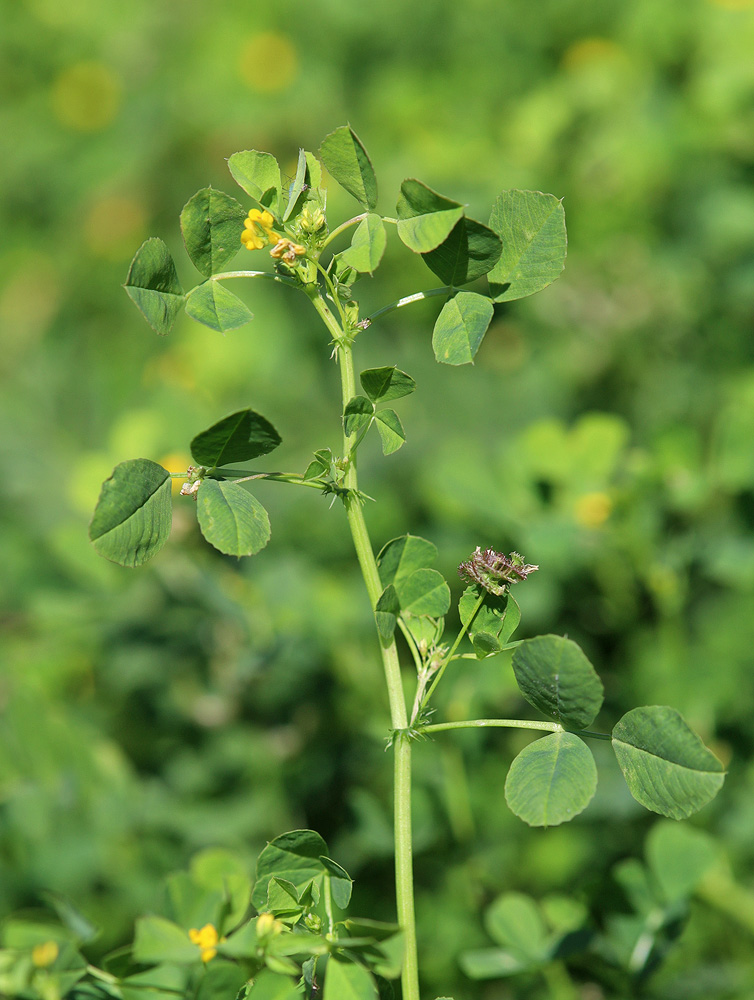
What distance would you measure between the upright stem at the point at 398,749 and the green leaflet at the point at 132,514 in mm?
124

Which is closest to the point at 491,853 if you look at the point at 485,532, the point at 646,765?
the point at 485,532

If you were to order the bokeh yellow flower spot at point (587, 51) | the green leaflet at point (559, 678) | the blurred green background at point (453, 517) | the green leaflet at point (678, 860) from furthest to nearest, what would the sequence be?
the bokeh yellow flower spot at point (587, 51), the blurred green background at point (453, 517), the green leaflet at point (678, 860), the green leaflet at point (559, 678)

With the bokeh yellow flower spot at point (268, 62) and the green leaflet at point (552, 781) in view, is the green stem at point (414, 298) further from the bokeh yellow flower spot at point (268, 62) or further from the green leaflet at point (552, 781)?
the bokeh yellow flower spot at point (268, 62)

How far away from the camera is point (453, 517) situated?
1492 mm

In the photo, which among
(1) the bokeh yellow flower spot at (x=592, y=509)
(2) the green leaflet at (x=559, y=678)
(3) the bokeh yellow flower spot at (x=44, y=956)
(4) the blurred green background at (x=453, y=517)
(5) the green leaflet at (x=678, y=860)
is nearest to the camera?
(2) the green leaflet at (x=559, y=678)

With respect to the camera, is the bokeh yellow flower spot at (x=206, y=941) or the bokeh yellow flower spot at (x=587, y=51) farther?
the bokeh yellow flower spot at (x=587, y=51)

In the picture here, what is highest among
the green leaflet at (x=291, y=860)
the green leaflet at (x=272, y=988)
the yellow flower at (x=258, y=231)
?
the yellow flower at (x=258, y=231)

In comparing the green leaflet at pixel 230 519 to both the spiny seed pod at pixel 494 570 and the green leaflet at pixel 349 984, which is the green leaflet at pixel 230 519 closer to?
the spiny seed pod at pixel 494 570

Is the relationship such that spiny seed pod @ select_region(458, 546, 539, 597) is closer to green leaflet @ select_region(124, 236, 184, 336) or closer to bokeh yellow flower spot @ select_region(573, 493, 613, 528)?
green leaflet @ select_region(124, 236, 184, 336)

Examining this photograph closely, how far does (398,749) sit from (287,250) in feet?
1.07

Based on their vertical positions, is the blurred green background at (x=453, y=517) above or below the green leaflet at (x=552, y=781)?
below

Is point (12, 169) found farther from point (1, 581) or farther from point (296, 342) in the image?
point (1, 581)

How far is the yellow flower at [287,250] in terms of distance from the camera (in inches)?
21.7

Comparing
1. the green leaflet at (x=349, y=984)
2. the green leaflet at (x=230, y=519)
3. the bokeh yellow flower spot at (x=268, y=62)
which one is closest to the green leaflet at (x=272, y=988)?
the green leaflet at (x=349, y=984)
